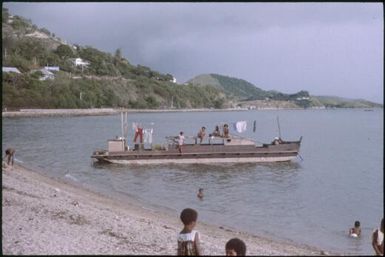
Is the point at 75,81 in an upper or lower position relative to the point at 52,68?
lower

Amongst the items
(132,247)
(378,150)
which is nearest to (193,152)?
(132,247)

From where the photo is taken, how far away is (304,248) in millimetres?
12617

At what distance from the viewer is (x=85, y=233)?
33.2 ft

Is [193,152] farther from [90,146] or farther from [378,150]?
[378,150]

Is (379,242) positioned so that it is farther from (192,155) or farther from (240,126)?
(240,126)

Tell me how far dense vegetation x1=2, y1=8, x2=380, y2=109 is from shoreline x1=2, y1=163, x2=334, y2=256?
72.9 metres

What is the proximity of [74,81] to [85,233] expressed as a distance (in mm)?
118619

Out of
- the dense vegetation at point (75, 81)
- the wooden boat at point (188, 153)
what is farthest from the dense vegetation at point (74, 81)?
the wooden boat at point (188, 153)

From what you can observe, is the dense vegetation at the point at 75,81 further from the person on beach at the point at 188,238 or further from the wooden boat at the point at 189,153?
the person on beach at the point at 188,238

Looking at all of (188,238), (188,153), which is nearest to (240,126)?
(188,153)

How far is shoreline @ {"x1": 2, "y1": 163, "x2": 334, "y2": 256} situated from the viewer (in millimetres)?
8833

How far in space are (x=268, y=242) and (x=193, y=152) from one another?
51.8 feet

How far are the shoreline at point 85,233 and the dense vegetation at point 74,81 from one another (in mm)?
72915

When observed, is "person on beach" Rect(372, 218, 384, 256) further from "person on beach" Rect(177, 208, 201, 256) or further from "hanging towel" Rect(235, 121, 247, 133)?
"hanging towel" Rect(235, 121, 247, 133)
